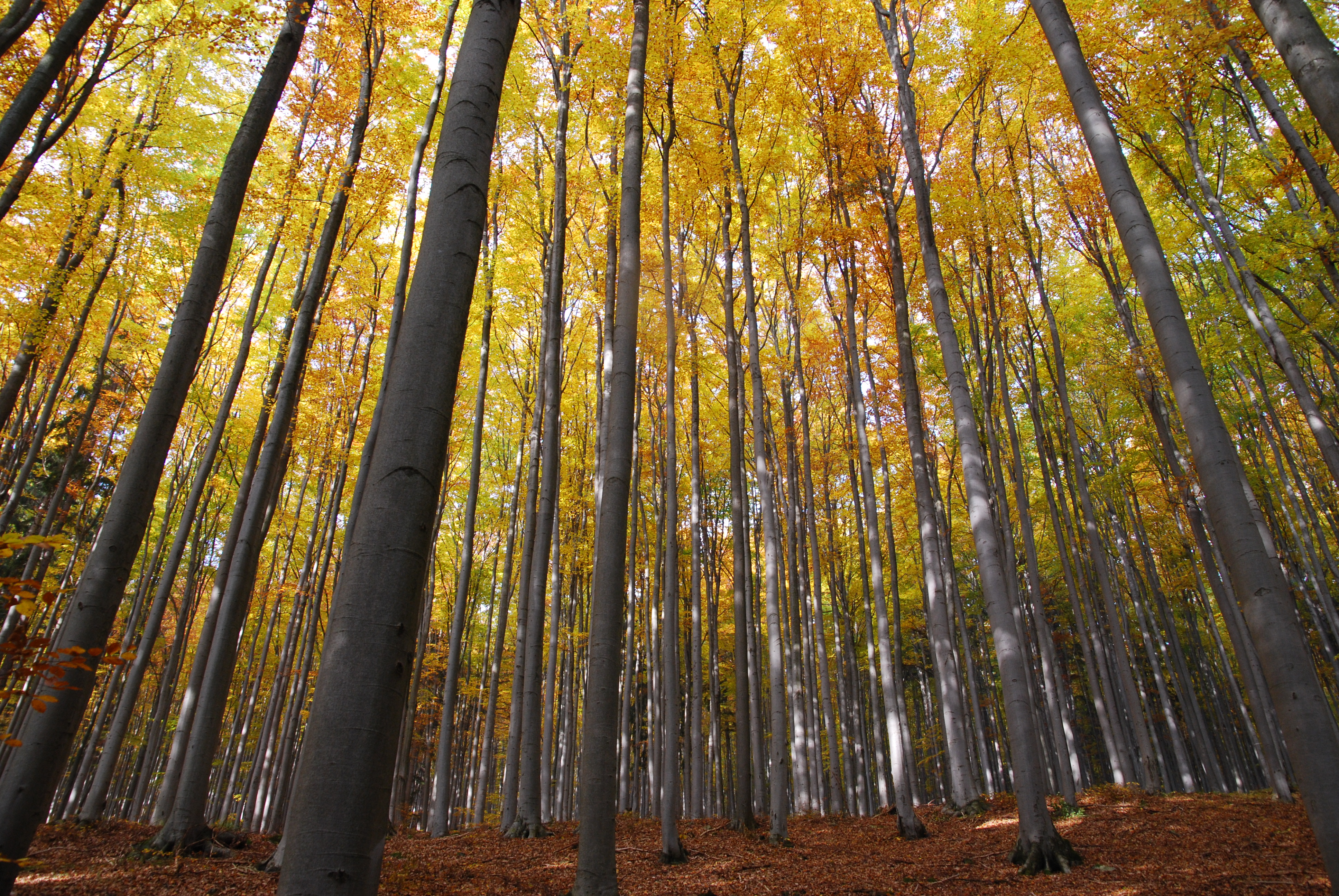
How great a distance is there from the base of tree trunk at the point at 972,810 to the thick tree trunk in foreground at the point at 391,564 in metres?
8.80

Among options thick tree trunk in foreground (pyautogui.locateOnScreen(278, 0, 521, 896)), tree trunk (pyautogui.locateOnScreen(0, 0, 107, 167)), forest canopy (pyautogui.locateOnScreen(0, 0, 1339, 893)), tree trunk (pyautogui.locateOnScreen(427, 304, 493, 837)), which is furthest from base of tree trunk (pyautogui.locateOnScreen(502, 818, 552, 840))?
tree trunk (pyautogui.locateOnScreen(0, 0, 107, 167))

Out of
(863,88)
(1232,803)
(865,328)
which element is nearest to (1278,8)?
(863,88)

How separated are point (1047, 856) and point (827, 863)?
6.44 ft

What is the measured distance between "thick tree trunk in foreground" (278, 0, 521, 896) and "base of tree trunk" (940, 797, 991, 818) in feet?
28.9

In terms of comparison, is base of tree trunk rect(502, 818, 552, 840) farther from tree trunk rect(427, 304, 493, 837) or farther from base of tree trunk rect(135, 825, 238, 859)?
base of tree trunk rect(135, 825, 238, 859)

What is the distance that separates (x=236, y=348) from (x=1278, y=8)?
52.1 ft

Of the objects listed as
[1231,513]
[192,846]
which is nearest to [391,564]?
[1231,513]

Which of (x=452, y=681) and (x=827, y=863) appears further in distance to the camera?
(x=452, y=681)

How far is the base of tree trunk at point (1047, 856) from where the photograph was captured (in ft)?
16.1

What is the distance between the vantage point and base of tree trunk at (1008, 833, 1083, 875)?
A: 4902 millimetres

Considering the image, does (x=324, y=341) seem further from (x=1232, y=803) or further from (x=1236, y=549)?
(x=1232, y=803)

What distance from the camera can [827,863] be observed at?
6.02 m

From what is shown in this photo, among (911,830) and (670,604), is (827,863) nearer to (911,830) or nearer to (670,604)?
(911,830)

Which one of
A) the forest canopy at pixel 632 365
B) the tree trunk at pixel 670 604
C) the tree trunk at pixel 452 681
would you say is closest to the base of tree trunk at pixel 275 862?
the forest canopy at pixel 632 365
